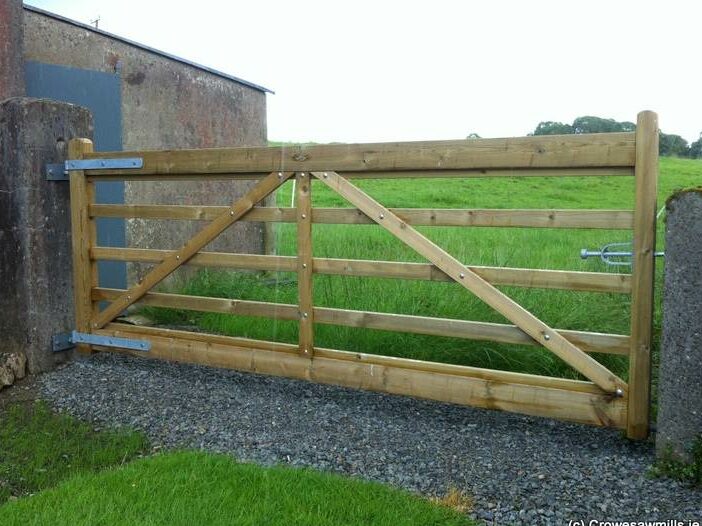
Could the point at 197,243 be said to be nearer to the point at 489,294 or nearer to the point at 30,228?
the point at 30,228

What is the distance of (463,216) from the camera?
503 centimetres

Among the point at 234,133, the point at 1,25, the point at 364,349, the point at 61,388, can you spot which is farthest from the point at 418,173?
the point at 234,133

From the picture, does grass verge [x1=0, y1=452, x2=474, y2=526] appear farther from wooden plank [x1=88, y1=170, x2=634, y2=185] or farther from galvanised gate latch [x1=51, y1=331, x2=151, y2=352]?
galvanised gate latch [x1=51, y1=331, x2=151, y2=352]

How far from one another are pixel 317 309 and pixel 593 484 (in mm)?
2383

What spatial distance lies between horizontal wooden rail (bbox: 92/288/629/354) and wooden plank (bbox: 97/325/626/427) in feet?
0.90

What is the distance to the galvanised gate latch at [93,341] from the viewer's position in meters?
6.54

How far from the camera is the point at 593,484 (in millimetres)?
3986

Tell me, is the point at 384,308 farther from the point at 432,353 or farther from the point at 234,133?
the point at 234,133

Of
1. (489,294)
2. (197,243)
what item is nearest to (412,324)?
(489,294)

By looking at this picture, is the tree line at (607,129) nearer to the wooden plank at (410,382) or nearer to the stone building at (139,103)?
the stone building at (139,103)

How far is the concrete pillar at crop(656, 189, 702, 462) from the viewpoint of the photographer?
4.02m

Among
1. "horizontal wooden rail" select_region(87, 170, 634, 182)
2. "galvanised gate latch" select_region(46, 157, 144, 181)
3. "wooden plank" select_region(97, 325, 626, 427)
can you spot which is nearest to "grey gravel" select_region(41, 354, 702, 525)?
"wooden plank" select_region(97, 325, 626, 427)

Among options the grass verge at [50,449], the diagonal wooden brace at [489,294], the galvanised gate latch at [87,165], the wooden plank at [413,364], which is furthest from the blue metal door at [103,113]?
the diagonal wooden brace at [489,294]

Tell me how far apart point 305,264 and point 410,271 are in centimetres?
83
